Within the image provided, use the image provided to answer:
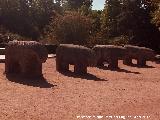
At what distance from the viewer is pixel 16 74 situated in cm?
1623

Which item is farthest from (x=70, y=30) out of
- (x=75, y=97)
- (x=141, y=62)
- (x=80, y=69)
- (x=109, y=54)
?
(x=75, y=97)

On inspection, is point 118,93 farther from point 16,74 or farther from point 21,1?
point 21,1

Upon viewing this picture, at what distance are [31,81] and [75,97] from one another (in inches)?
129

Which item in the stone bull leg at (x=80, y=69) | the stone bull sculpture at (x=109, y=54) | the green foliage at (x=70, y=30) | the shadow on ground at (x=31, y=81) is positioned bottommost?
the shadow on ground at (x=31, y=81)

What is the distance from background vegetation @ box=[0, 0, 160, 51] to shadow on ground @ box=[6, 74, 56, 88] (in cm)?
1538

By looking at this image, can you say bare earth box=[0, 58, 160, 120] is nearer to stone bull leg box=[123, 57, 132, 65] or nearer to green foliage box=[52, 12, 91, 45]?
stone bull leg box=[123, 57, 132, 65]

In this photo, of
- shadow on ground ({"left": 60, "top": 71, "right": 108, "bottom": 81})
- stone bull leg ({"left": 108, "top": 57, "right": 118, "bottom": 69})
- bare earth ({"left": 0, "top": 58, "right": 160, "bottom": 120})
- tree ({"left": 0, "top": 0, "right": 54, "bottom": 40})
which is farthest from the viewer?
tree ({"left": 0, "top": 0, "right": 54, "bottom": 40})

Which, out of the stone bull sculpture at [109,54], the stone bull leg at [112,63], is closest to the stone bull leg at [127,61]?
the stone bull sculpture at [109,54]

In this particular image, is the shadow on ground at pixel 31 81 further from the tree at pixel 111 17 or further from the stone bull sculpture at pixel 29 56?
the tree at pixel 111 17

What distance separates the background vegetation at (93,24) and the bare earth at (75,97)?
14160mm

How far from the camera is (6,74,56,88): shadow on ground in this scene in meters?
14.1

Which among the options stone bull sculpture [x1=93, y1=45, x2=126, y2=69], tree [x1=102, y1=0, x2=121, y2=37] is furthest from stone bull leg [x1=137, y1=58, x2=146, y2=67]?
tree [x1=102, y1=0, x2=121, y2=37]

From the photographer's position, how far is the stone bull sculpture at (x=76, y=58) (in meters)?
18.1

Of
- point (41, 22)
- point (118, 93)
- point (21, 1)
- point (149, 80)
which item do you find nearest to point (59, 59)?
point (149, 80)
